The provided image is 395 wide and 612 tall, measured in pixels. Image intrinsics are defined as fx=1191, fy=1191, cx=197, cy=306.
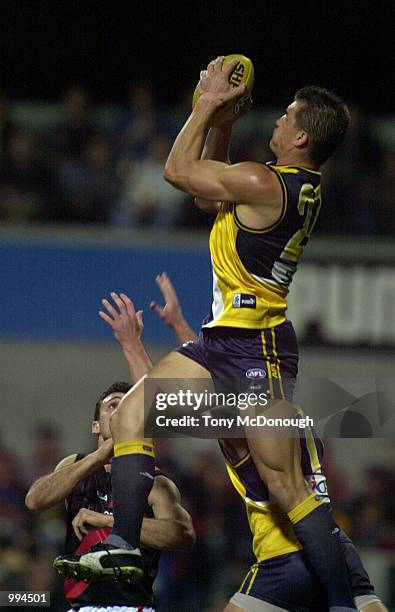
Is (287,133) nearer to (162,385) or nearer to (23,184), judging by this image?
(162,385)

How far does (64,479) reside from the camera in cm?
508

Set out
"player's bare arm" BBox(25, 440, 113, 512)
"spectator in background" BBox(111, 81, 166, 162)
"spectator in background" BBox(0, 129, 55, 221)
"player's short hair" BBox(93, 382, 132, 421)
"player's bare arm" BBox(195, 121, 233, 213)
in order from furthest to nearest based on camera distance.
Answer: "spectator in background" BBox(111, 81, 166, 162)
"spectator in background" BBox(0, 129, 55, 221)
"player's short hair" BBox(93, 382, 132, 421)
"player's bare arm" BBox(195, 121, 233, 213)
"player's bare arm" BBox(25, 440, 113, 512)

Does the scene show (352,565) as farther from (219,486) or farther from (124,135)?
(124,135)

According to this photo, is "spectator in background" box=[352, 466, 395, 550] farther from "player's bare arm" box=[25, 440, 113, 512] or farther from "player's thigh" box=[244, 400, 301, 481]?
"player's thigh" box=[244, 400, 301, 481]

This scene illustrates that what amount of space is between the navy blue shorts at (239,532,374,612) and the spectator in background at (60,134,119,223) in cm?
543

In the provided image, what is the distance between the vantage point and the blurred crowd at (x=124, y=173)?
9961mm

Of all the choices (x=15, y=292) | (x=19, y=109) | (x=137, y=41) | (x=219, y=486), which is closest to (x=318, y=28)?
(x=137, y=41)

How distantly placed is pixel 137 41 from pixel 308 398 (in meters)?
5.74

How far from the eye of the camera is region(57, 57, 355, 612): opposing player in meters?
4.58

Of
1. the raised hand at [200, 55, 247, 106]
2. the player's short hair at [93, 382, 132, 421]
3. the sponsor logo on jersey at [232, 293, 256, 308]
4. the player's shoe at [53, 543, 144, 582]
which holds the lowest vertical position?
the player's shoe at [53, 543, 144, 582]

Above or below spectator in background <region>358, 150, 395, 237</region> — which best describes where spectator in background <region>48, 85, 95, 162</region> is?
above

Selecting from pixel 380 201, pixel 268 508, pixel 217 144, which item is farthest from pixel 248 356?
pixel 380 201

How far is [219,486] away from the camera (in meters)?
8.57

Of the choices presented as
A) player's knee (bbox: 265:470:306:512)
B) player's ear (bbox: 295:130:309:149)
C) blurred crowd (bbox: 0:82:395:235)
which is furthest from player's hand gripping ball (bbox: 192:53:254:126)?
blurred crowd (bbox: 0:82:395:235)
